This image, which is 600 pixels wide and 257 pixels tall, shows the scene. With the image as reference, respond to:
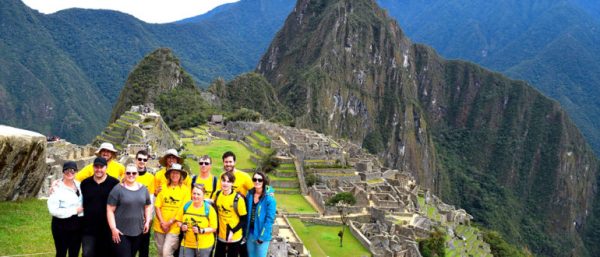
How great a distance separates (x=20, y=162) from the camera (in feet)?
38.9

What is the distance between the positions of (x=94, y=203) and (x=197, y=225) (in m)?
1.67

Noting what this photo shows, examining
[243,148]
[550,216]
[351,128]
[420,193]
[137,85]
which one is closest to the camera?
[243,148]

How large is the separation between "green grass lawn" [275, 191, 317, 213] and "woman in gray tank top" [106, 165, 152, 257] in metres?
23.2

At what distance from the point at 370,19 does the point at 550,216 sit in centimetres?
7677

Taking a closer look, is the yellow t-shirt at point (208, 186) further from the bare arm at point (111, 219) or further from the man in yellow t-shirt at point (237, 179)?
the bare arm at point (111, 219)

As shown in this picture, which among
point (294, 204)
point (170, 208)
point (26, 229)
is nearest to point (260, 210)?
point (170, 208)

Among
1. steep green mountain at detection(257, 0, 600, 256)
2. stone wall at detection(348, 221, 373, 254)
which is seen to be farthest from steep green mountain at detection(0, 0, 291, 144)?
stone wall at detection(348, 221, 373, 254)

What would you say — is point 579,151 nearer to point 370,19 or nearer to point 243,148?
point 370,19

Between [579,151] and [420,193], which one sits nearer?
[420,193]

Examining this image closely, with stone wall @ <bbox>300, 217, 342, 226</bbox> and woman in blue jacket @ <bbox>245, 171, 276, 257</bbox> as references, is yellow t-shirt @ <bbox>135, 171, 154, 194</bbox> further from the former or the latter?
stone wall @ <bbox>300, 217, 342, 226</bbox>

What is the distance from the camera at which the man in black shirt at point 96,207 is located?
28.5 feet

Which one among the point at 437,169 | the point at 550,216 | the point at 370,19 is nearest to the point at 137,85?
the point at 370,19

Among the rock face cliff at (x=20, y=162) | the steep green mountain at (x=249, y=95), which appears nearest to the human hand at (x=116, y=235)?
the rock face cliff at (x=20, y=162)

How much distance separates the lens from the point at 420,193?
53.6 m
